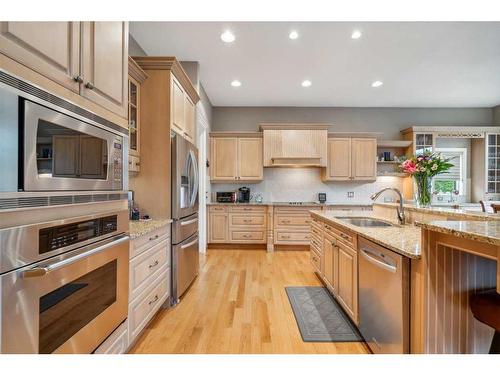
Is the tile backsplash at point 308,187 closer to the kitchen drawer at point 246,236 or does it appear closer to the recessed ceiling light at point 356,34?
the kitchen drawer at point 246,236

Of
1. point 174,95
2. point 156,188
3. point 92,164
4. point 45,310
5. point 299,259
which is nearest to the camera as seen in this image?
point 45,310

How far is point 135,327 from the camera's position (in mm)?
1792

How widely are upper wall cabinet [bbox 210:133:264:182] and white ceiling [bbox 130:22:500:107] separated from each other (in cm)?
82

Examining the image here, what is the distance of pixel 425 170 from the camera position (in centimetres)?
230

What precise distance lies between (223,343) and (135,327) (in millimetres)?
656

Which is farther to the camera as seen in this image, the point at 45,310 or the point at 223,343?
the point at 223,343

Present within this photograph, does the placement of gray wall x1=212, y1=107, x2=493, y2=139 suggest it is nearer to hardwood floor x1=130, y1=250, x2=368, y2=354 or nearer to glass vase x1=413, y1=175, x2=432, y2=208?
hardwood floor x1=130, y1=250, x2=368, y2=354

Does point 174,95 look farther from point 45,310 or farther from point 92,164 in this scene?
point 45,310

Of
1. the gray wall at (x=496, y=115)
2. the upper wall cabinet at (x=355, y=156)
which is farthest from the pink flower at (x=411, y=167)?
the gray wall at (x=496, y=115)

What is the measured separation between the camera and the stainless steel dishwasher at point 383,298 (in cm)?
133

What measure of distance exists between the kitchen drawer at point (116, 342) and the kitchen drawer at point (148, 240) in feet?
1.49

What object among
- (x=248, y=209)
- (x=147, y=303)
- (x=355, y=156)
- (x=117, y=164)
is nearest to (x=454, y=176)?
(x=355, y=156)
